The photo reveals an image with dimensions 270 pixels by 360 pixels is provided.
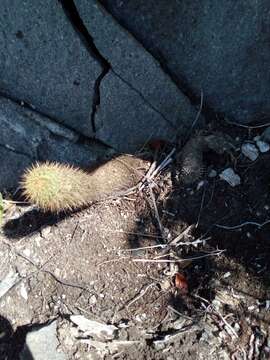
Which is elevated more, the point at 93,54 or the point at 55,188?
the point at 93,54

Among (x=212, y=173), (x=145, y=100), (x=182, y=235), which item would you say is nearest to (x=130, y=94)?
(x=145, y=100)

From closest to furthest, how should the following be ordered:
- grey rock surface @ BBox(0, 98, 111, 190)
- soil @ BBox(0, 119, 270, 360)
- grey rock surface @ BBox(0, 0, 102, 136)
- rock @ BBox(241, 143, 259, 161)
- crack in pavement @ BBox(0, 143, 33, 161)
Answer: soil @ BBox(0, 119, 270, 360)
grey rock surface @ BBox(0, 0, 102, 136)
rock @ BBox(241, 143, 259, 161)
grey rock surface @ BBox(0, 98, 111, 190)
crack in pavement @ BBox(0, 143, 33, 161)

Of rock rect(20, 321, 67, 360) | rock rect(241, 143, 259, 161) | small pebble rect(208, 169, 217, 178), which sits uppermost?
rock rect(241, 143, 259, 161)

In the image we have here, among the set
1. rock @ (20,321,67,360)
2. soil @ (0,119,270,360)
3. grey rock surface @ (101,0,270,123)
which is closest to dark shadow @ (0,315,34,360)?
soil @ (0,119,270,360)

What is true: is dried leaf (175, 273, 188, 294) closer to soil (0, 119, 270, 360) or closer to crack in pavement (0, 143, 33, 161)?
soil (0, 119, 270, 360)

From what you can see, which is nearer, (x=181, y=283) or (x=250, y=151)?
(x=181, y=283)

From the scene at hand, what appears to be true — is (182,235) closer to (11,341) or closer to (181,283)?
(181,283)

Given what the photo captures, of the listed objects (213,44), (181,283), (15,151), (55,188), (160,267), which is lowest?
(181,283)

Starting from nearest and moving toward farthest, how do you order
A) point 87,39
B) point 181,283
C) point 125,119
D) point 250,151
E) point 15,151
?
1. point 181,283
2. point 87,39
3. point 250,151
4. point 125,119
5. point 15,151
